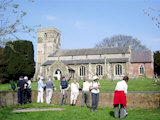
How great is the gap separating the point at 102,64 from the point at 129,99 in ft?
94.5

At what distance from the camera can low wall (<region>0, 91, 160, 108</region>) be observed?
10094 mm

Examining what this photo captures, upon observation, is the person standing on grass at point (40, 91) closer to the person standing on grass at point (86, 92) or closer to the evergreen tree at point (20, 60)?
the person standing on grass at point (86, 92)

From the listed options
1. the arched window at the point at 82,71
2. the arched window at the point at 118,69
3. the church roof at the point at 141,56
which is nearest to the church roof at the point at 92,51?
the church roof at the point at 141,56

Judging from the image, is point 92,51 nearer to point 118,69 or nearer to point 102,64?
point 102,64

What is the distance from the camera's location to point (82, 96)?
1130 centimetres

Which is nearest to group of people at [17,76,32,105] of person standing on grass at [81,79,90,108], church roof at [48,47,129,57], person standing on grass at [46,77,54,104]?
person standing on grass at [46,77,54,104]

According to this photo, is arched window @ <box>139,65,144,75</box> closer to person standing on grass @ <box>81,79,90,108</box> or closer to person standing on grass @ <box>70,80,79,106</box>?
person standing on grass @ <box>70,80,79,106</box>

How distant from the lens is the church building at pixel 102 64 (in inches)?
1487

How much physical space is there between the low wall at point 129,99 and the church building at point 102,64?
24.5 metres

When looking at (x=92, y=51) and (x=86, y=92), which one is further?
(x=92, y=51)

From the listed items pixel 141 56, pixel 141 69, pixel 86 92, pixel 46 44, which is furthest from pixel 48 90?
pixel 46 44

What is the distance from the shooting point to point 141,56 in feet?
129

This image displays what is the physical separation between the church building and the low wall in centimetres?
2455

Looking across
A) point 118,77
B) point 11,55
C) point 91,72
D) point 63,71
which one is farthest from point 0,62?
point 118,77
